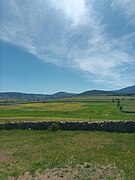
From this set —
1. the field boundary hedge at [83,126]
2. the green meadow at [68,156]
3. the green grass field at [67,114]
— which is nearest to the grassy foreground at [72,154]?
the green meadow at [68,156]

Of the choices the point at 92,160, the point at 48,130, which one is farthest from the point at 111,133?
the point at 92,160

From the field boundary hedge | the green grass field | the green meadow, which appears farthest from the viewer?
the green grass field

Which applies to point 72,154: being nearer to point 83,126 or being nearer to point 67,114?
point 83,126

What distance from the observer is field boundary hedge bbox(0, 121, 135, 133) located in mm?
39312

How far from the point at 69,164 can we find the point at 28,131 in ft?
62.6

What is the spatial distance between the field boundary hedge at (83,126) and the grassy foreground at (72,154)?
2378mm

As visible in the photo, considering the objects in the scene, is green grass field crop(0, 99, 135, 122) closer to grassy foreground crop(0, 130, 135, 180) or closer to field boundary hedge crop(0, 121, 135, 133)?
field boundary hedge crop(0, 121, 135, 133)

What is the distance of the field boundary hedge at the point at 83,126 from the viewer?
3931cm

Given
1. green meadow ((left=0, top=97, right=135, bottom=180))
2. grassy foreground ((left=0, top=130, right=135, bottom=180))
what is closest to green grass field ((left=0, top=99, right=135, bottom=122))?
grassy foreground ((left=0, top=130, right=135, bottom=180))

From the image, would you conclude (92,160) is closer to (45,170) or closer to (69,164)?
(69,164)

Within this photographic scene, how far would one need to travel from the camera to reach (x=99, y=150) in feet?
92.4

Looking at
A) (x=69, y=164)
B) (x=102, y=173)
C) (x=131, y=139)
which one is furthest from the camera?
(x=131, y=139)

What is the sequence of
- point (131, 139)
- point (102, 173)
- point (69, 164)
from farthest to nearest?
point (131, 139) → point (69, 164) → point (102, 173)

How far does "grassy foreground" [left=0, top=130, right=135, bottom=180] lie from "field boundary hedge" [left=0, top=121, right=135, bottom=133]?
2.38 metres
